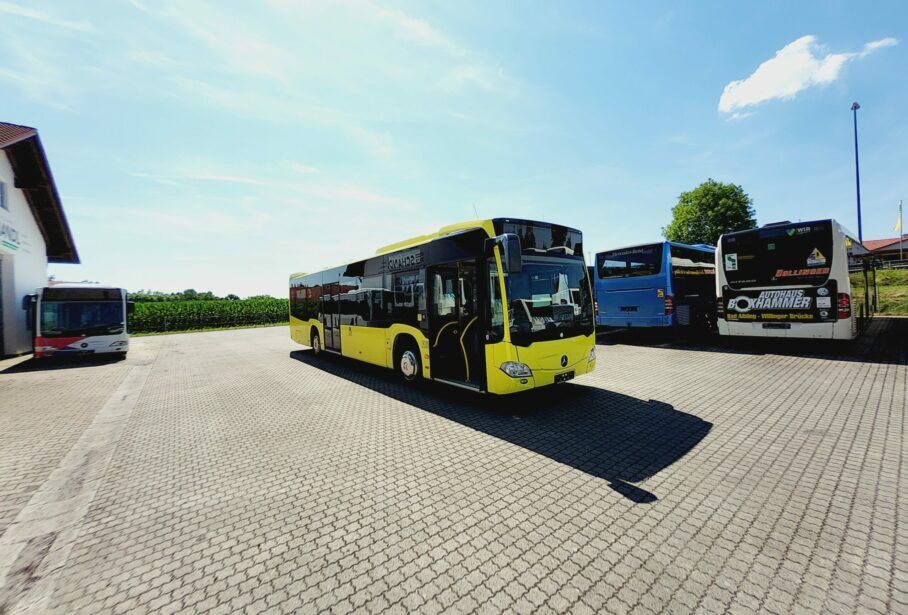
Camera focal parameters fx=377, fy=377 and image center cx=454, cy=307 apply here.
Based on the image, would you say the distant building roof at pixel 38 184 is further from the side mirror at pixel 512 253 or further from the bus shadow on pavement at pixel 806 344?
the bus shadow on pavement at pixel 806 344

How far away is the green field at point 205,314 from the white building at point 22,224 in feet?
53.1

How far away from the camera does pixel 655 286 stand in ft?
40.3

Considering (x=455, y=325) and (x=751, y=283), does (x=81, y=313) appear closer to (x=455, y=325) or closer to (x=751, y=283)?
(x=455, y=325)

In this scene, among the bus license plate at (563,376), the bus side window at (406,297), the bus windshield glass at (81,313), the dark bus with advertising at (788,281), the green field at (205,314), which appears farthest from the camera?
the green field at (205,314)

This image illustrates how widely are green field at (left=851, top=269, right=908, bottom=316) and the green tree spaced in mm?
13903

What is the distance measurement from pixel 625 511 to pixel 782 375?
7079mm

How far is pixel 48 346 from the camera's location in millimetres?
12328

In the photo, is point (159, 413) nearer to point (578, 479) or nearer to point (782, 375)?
point (578, 479)

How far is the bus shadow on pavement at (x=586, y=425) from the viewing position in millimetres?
4148

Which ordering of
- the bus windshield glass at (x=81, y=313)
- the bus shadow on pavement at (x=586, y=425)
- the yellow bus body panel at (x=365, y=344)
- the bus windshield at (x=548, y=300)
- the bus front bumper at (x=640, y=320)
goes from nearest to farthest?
the bus shadow on pavement at (x=586, y=425) < the bus windshield at (x=548, y=300) < the yellow bus body panel at (x=365, y=344) < the bus front bumper at (x=640, y=320) < the bus windshield glass at (x=81, y=313)

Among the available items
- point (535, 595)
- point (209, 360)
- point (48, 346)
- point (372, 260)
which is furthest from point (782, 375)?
point (48, 346)

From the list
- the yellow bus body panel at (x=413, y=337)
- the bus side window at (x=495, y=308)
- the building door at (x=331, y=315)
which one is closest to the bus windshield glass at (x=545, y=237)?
the bus side window at (x=495, y=308)

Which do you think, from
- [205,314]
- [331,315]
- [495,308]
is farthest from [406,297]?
[205,314]

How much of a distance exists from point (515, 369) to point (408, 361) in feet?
9.65
